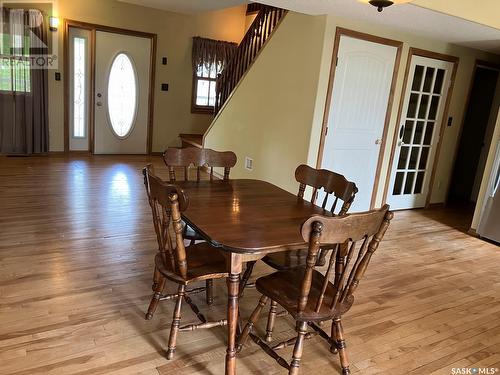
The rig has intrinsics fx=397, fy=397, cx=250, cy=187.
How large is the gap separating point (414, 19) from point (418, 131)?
1799mm

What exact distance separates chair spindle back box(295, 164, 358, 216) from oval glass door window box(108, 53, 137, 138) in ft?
16.5

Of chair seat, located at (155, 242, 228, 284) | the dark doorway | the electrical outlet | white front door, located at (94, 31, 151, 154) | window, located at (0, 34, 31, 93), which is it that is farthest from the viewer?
white front door, located at (94, 31, 151, 154)

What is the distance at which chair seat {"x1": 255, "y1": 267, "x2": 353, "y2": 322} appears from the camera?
1748 millimetres

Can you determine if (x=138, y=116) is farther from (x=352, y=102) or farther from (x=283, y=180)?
(x=352, y=102)

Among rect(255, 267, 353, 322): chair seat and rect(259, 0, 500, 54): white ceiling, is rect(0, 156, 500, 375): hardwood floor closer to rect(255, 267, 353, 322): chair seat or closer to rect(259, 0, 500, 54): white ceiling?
rect(255, 267, 353, 322): chair seat

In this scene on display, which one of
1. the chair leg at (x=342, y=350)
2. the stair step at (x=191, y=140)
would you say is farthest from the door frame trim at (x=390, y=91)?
the stair step at (x=191, y=140)

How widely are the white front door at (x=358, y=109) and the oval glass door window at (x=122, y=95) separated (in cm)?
407

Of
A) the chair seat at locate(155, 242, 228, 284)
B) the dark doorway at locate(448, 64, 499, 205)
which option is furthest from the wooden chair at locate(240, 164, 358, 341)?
the dark doorway at locate(448, 64, 499, 205)

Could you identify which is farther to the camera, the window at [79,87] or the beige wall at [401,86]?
the window at [79,87]

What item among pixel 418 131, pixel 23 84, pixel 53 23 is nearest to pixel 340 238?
pixel 418 131

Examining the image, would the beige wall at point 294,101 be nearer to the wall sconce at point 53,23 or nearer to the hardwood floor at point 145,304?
the hardwood floor at point 145,304

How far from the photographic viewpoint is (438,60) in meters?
4.88

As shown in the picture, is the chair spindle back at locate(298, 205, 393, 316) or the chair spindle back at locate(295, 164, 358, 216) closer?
the chair spindle back at locate(298, 205, 393, 316)

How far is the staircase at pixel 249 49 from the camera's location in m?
4.70
